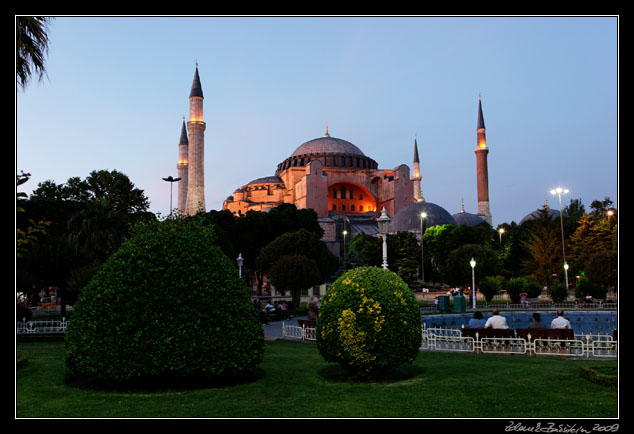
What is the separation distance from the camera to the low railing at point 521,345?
9375mm

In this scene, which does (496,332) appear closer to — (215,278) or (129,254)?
(215,278)

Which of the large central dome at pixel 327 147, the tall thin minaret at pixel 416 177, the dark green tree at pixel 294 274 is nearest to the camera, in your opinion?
the dark green tree at pixel 294 274

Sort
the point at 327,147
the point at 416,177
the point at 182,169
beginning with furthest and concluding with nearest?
the point at 416,177 → the point at 327,147 → the point at 182,169

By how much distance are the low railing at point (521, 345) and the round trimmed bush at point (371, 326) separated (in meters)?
3.35

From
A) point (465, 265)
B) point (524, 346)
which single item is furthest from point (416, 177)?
point (524, 346)

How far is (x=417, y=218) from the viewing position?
60500 mm

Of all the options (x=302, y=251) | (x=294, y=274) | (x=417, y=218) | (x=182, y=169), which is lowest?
(x=294, y=274)

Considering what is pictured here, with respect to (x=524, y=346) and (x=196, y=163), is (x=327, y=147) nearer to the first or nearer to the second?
(x=196, y=163)

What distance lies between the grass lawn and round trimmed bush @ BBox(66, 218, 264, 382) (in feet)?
1.09

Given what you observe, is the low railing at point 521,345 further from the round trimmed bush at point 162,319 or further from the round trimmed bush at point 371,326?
the round trimmed bush at point 162,319

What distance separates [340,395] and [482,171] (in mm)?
63480

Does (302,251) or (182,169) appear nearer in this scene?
(302,251)

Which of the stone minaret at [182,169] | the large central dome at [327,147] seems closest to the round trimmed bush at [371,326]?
the stone minaret at [182,169]

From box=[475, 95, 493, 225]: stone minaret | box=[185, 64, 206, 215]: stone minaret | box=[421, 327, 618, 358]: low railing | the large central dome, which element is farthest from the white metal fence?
the large central dome
